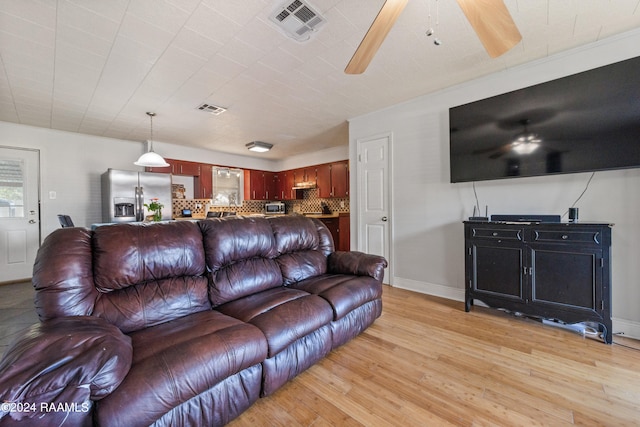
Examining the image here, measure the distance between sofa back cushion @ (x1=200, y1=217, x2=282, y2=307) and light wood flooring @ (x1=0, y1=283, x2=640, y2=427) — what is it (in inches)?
29.4

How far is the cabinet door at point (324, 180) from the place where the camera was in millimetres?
6258

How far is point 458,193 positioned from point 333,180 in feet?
11.1

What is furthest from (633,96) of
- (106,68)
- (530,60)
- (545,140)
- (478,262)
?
(106,68)

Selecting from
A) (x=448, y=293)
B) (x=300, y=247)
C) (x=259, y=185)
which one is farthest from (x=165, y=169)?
(x=448, y=293)

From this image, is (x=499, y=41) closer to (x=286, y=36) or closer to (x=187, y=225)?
(x=286, y=36)

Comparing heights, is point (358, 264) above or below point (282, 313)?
above

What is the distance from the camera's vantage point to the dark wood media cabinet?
2102 millimetres

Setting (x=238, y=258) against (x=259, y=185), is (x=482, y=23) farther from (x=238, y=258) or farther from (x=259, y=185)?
(x=259, y=185)

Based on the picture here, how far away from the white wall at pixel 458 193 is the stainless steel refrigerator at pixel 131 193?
3.74 metres

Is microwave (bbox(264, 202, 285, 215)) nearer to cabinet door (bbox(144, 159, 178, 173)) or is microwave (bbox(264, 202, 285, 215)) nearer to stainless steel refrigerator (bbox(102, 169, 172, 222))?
cabinet door (bbox(144, 159, 178, 173))

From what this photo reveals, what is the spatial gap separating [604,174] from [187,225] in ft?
12.1

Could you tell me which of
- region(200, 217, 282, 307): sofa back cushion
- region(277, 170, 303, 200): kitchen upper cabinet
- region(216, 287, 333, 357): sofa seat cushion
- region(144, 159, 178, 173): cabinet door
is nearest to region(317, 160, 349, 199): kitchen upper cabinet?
region(277, 170, 303, 200): kitchen upper cabinet

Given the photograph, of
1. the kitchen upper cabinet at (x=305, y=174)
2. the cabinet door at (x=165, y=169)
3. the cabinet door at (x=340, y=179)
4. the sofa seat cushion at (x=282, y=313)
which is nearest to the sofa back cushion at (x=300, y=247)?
the sofa seat cushion at (x=282, y=313)

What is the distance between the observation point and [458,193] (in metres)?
3.13
